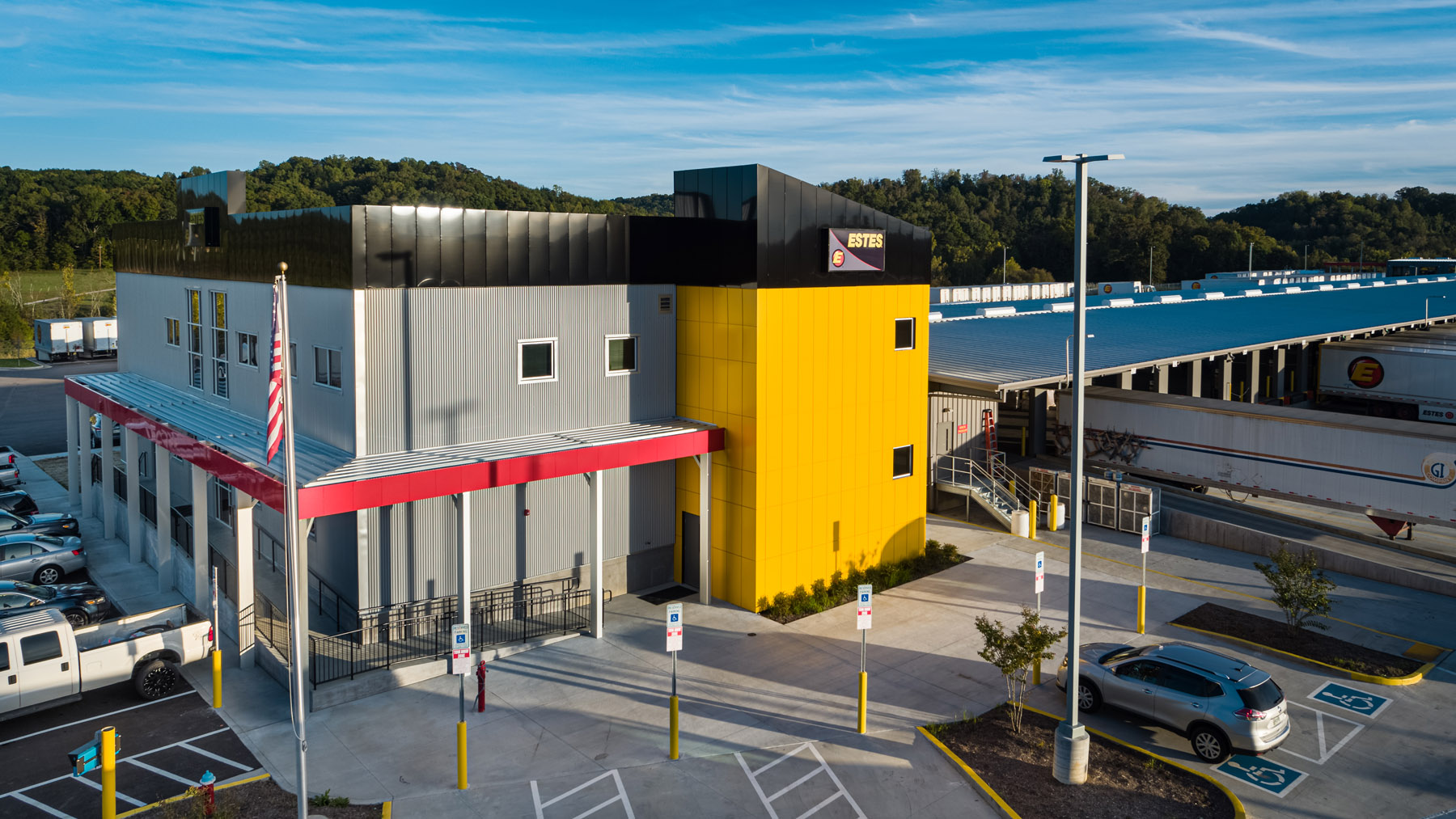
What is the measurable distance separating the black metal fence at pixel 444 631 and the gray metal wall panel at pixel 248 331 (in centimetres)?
373

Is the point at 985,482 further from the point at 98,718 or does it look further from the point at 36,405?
the point at 36,405

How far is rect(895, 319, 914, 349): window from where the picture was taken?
25734mm

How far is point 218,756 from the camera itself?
15.9 meters

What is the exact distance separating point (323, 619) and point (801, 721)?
10404 millimetres

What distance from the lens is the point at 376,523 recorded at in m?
19.6

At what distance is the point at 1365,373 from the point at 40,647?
55.3 metres

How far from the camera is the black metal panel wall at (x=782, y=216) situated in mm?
22094

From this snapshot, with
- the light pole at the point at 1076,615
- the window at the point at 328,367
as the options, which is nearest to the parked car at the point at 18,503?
the window at the point at 328,367

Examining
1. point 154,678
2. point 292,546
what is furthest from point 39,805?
point 292,546

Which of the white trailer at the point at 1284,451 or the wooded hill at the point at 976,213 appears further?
the wooded hill at the point at 976,213

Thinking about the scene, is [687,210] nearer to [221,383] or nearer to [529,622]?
[529,622]

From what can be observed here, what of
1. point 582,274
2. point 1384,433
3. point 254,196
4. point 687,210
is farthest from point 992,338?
point 254,196

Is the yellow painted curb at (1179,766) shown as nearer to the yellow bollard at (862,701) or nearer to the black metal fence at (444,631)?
the yellow bollard at (862,701)

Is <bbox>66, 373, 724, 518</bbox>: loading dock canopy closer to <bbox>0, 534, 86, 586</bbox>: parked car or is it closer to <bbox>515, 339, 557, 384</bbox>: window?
<bbox>515, 339, 557, 384</bbox>: window
